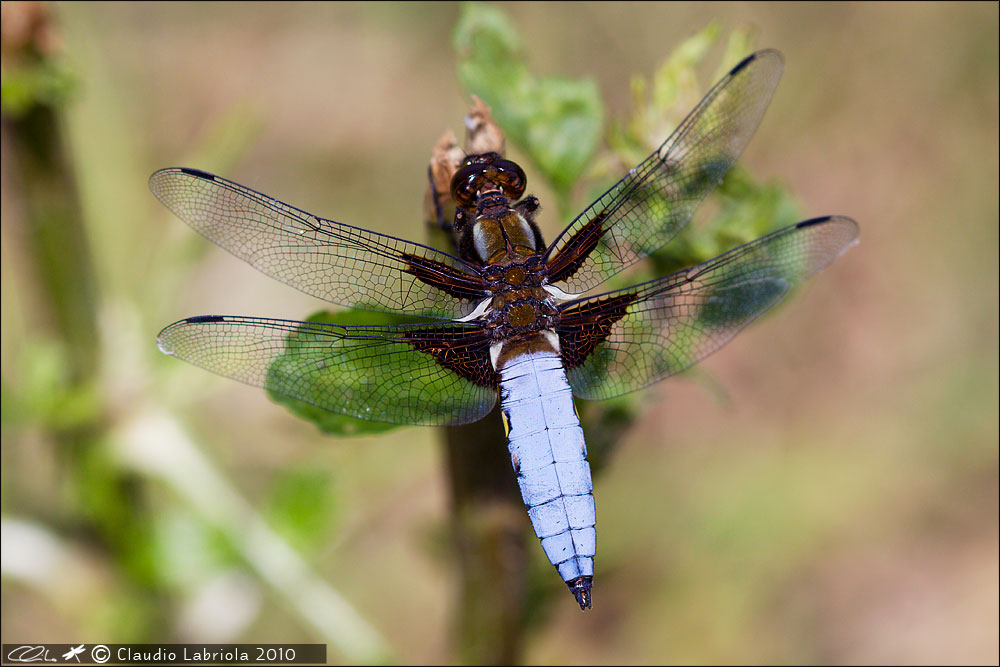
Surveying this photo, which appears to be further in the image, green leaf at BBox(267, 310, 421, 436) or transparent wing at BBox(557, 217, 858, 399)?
transparent wing at BBox(557, 217, 858, 399)

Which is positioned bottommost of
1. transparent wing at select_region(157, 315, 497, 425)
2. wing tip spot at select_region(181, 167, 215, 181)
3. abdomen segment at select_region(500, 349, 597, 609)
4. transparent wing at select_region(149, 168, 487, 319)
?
abdomen segment at select_region(500, 349, 597, 609)

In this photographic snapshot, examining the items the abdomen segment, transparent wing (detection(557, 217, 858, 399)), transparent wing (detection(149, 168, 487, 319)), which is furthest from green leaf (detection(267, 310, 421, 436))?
transparent wing (detection(557, 217, 858, 399))

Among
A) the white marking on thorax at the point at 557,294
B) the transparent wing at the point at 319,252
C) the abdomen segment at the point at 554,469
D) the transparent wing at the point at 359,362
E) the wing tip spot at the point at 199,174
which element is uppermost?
the wing tip spot at the point at 199,174

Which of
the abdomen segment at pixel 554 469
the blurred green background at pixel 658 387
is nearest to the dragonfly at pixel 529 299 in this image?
the abdomen segment at pixel 554 469

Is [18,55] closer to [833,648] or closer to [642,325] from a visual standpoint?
[642,325]

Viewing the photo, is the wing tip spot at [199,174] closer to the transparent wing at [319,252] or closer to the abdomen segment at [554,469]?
the transparent wing at [319,252]

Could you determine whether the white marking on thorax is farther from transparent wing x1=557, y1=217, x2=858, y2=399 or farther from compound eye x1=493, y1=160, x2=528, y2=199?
compound eye x1=493, y1=160, x2=528, y2=199
